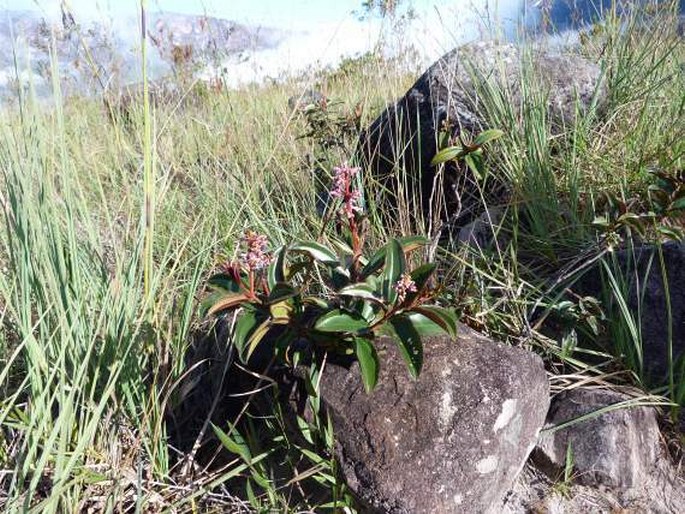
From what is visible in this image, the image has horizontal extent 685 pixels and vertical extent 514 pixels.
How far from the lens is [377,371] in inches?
53.4

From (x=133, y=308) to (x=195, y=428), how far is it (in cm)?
41

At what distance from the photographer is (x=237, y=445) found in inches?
59.6

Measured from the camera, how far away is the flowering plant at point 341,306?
138 cm

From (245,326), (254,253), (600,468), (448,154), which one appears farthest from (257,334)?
(448,154)

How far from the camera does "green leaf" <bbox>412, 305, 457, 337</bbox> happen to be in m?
→ 1.36

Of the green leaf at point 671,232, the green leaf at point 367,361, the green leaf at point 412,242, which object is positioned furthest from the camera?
the green leaf at point 671,232

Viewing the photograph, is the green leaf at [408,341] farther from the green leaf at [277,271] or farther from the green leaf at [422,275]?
the green leaf at [277,271]

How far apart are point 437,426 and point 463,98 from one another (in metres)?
1.80

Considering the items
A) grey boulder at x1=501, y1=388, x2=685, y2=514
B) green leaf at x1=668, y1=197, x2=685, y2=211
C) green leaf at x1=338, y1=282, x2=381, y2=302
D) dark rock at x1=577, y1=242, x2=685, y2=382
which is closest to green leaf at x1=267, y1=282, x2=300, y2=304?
green leaf at x1=338, y1=282, x2=381, y2=302

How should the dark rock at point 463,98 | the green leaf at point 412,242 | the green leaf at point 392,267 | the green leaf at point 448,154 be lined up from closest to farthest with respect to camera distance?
the green leaf at point 392,267 → the green leaf at point 412,242 → the green leaf at point 448,154 → the dark rock at point 463,98

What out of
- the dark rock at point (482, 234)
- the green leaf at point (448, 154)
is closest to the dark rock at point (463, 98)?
the dark rock at point (482, 234)

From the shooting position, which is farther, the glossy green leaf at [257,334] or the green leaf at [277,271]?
the green leaf at [277,271]

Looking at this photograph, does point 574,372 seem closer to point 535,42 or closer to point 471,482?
point 471,482

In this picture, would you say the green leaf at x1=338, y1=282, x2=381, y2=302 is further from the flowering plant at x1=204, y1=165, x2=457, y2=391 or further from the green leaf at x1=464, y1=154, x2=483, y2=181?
the green leaf at x1=464, y1=154, x2=483, y2=181
